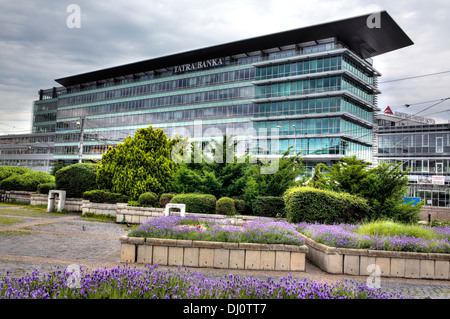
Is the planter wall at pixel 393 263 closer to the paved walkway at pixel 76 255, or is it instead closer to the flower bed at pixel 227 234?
the paved walkway at pixel 76 255

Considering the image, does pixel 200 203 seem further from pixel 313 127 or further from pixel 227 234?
pixel 313 127

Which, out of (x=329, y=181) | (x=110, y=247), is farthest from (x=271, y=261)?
(x=329, y=181)

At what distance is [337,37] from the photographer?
170 feet

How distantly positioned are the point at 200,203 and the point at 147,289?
30.3 feet

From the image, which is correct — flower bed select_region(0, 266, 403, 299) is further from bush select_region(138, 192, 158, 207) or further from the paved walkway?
bush select_region(138, 192, 158, 207)

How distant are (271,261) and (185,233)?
2258 millimetres

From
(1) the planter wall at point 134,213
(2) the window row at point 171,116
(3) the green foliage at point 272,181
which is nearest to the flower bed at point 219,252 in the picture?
(3) the green foliage at point 272,181

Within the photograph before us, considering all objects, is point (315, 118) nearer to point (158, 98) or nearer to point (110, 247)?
point (158, 98)

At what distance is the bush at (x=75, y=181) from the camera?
19.7m

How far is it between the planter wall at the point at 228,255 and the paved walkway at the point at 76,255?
28 cm

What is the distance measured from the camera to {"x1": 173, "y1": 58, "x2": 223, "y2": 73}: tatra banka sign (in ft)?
204

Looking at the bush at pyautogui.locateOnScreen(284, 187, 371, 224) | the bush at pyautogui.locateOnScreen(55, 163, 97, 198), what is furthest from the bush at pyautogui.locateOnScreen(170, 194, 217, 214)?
the bush at pyautogui.locateOnScreen(55, 163, 97, 198)

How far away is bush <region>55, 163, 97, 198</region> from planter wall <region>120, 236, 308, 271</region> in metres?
13.0

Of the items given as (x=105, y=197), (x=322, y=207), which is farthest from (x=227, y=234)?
(x=105, y=197)
